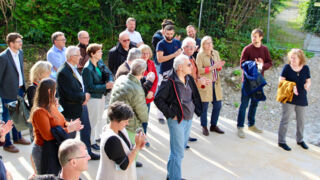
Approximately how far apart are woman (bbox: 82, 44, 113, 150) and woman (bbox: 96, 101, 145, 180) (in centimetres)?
160

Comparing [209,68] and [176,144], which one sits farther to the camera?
[209,68]

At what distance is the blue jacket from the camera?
5.26 m

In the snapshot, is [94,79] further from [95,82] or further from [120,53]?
[120,53]

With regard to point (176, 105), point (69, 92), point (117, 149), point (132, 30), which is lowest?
point (117, 149)

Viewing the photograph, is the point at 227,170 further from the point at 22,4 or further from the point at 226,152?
the point at 22,4

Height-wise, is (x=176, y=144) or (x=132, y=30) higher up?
(x=132, y=30)

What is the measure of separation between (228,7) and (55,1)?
535 cm

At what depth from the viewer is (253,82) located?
529 cm

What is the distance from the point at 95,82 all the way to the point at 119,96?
89 cm

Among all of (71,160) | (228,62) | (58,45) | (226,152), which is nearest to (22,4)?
(58,45)

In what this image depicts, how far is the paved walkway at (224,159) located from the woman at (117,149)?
1.44m

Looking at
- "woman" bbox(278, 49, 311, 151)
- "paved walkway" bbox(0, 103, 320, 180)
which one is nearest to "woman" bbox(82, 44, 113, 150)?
"paved walkway" bbox(0, 103, 320, 180)

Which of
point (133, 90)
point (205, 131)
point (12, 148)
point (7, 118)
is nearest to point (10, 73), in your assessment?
point (7, 118)

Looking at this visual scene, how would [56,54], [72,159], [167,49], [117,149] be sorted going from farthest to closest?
[167,49] < [56,54] < [117,149] < [72,159]
